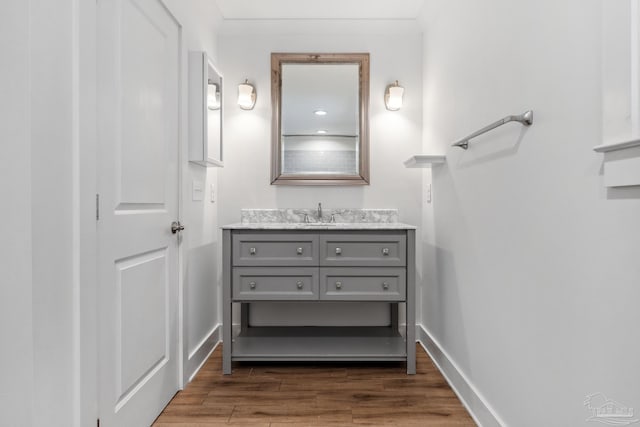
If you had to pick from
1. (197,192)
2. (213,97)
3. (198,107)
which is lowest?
(197,192)

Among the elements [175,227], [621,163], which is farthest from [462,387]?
[175,227]

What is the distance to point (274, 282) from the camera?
222 centimetres

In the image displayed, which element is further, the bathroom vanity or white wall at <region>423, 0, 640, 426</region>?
the bathroom vanity

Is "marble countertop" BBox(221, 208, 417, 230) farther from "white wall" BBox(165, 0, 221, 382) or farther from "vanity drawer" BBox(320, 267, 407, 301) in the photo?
"vanity drawer" BBox(320, 267, 407, 301)

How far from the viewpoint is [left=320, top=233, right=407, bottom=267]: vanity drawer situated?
7.29 ft

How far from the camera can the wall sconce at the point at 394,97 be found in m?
2.69

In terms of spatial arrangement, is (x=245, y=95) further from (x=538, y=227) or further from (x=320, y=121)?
(x=538, y=227)

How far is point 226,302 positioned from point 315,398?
705 millimetres

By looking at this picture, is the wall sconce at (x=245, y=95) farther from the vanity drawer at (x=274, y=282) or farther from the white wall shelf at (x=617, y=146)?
the white wall shelf at (x=617, y=146)

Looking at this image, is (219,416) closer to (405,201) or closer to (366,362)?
(366,362)

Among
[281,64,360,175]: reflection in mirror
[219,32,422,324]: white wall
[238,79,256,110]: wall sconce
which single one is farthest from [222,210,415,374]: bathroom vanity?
[238,79,256,110]: wall sconce

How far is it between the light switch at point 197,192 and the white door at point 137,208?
260mm

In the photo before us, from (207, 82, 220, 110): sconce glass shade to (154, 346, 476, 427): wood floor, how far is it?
1.57 meters

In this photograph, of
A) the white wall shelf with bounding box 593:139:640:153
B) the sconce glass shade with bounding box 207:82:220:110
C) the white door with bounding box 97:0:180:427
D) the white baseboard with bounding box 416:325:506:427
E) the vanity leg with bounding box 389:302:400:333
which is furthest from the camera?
the vanity leg with bounding box 389:302:400:333
